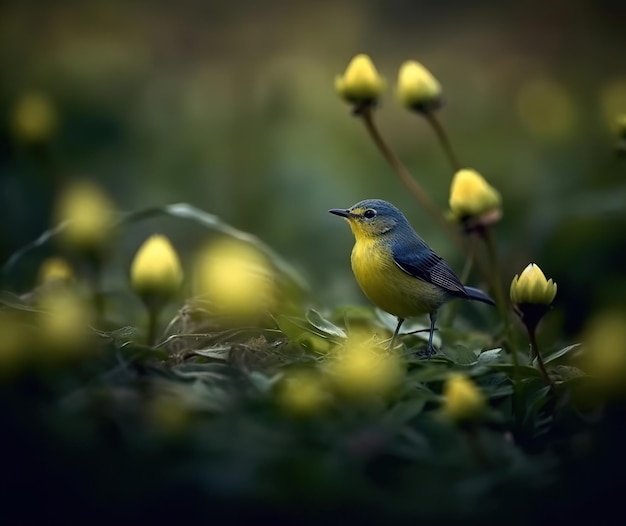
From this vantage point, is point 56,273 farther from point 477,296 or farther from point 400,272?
point 477,296

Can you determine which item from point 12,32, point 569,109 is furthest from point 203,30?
point 569,109

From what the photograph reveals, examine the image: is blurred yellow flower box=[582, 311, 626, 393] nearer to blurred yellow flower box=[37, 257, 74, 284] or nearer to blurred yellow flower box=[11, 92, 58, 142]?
blurred yellow flower box=[37, 257, 74, 284]

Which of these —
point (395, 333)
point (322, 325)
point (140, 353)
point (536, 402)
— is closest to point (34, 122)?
point (395, 333)

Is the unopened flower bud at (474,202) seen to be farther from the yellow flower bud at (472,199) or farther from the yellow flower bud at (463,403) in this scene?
the yellow flower bud at (463,403)

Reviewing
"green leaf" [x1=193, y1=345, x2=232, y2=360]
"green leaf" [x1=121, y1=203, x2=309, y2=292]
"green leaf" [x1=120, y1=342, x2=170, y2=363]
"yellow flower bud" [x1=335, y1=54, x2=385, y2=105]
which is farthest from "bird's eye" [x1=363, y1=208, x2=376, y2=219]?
"green leaf" [x1=120, y1=342, x2=170, y2=363]

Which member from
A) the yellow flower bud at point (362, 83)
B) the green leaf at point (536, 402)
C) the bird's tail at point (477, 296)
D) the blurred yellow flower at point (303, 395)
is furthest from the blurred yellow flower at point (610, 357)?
the yellow flower bud at point (362, 83)

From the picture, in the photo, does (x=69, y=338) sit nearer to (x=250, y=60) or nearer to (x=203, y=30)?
(x=250, y=60)
